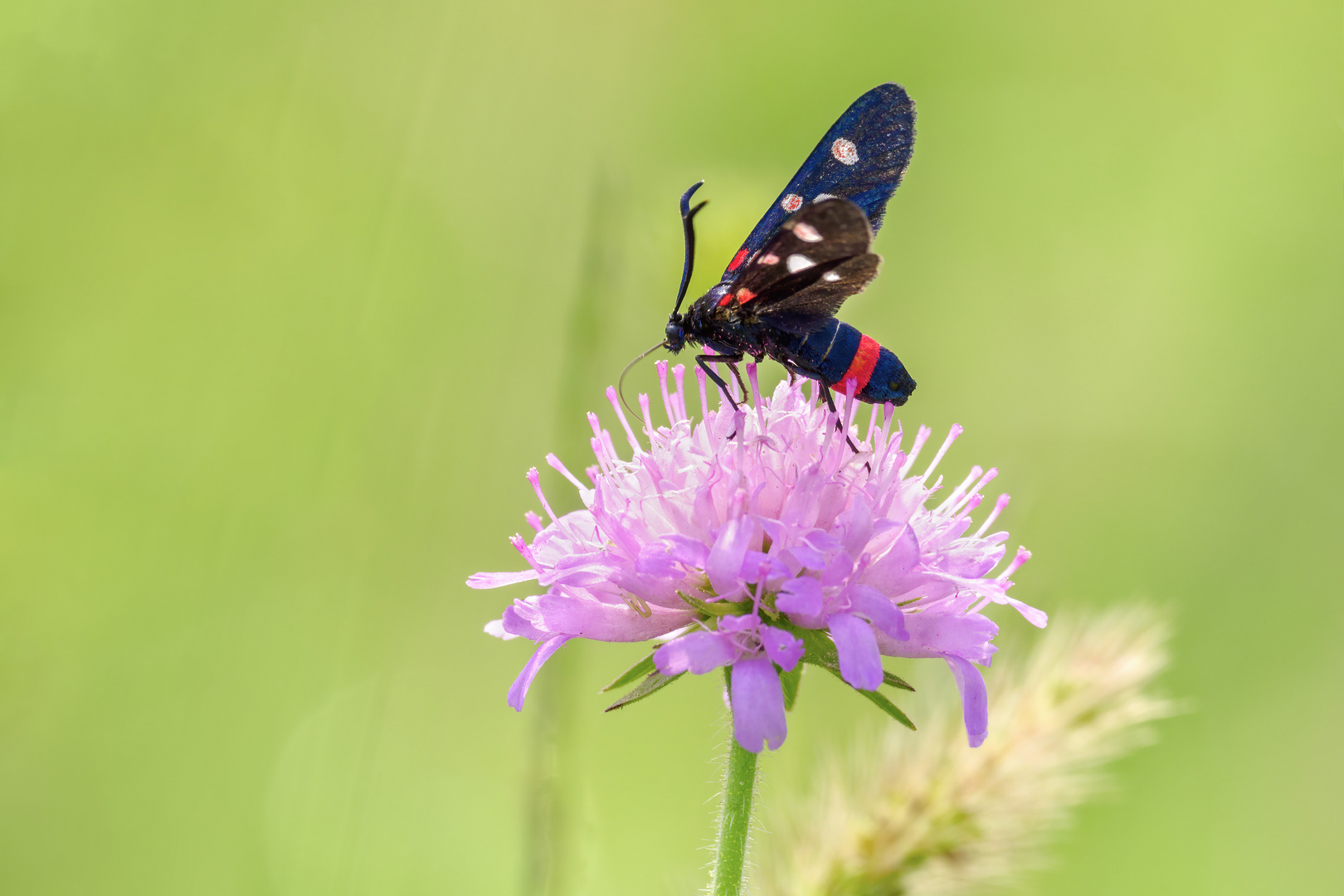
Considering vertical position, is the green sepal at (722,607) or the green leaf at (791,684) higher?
the green sepal at (722,607)

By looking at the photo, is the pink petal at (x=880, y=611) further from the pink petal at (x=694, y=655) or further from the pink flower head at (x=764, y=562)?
the pink petal at (x=694, y=655)

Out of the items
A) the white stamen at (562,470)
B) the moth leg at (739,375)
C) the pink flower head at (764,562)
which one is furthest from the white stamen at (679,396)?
the white stamen at (562,470)

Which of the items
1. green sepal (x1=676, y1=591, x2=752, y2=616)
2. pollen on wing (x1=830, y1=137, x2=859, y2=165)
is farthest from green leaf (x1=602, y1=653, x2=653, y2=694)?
pollen on wing (x1=830, y1=137, x2=859, y2=165)

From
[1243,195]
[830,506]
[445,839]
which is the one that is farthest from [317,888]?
[1243,195]

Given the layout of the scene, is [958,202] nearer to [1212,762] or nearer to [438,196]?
[438,196]

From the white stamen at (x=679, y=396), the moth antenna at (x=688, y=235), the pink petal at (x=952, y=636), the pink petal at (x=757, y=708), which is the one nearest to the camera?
the pink petal at (x=757, y=708)

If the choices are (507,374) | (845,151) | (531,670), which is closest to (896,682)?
(531,670)
